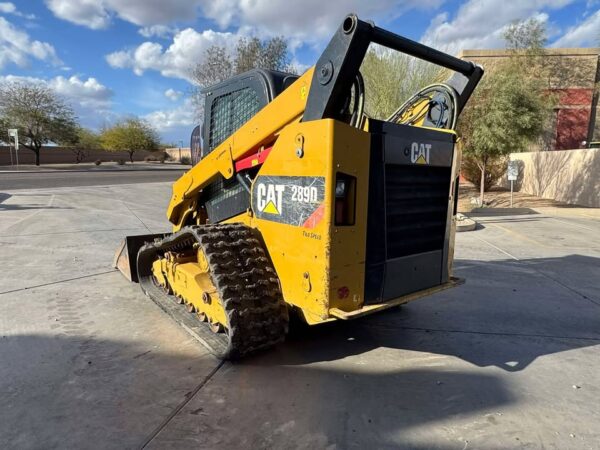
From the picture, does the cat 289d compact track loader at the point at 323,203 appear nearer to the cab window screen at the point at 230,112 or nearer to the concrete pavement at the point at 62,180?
the cab window screen at the point at 230,112

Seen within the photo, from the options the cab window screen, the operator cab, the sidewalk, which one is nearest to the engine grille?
the operator cab

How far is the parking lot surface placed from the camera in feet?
8.14

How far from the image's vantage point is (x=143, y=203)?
1381 cm

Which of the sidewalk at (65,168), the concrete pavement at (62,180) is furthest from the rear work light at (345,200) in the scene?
the sidewalk at (65,168)

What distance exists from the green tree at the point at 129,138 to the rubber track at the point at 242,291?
217 feet

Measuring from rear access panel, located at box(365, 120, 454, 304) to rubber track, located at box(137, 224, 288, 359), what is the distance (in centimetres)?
73

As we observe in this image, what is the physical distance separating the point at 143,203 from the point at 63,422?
1201cm

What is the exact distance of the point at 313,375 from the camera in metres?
3.14

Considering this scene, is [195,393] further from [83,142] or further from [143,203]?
[83,142]

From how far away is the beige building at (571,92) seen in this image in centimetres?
2614

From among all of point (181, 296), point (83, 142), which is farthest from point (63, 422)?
point (83, 142)

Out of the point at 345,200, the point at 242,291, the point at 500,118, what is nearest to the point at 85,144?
the point at 500,118

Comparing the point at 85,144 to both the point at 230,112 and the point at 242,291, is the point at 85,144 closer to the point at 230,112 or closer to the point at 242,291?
the point at 230,112

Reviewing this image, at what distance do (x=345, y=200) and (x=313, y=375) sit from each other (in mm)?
1318
